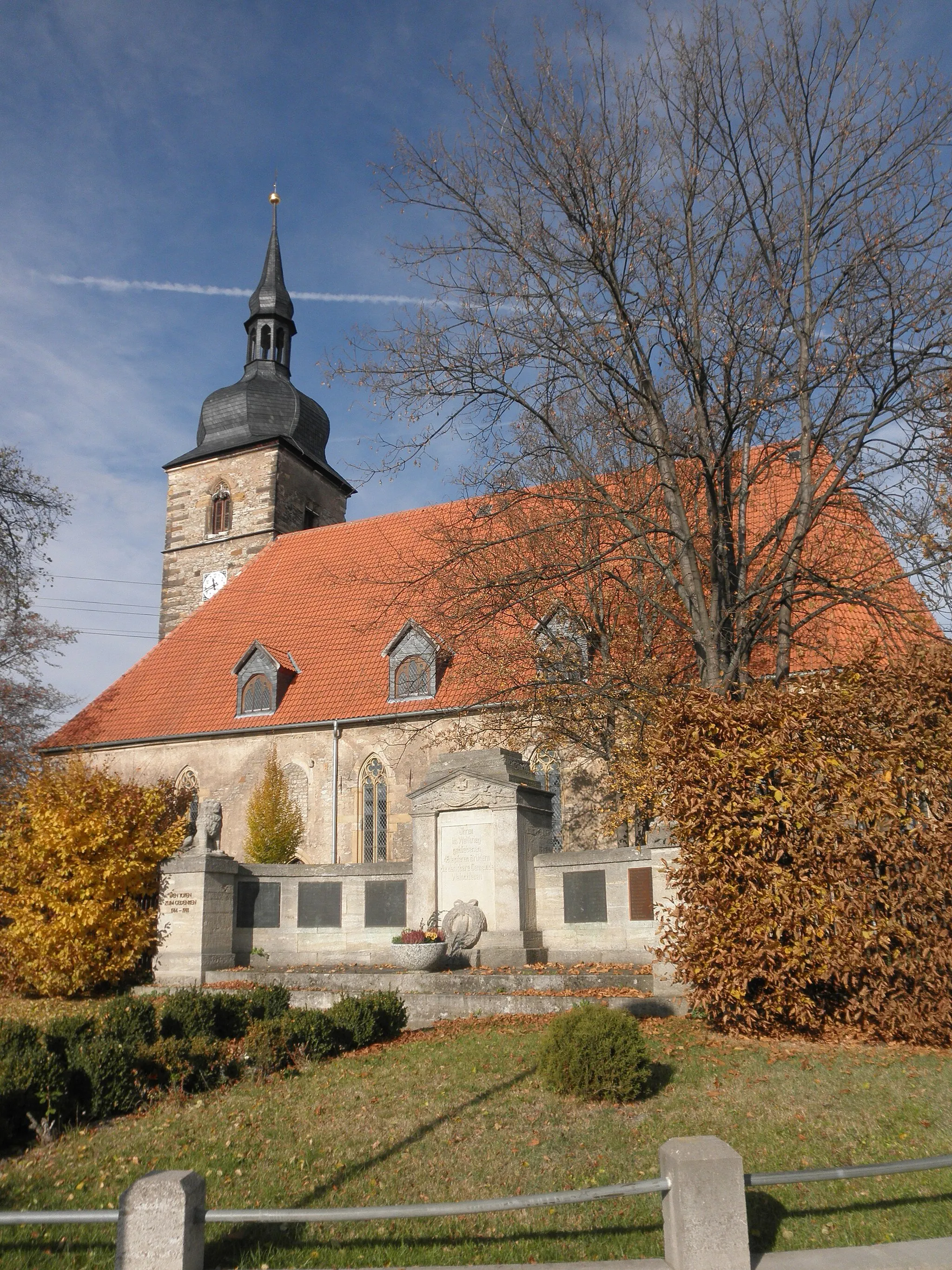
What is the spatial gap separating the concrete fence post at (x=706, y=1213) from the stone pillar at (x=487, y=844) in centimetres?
931

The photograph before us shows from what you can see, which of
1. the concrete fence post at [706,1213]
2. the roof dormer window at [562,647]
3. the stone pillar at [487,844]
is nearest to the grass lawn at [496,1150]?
the concrete fence post at [706,1213]

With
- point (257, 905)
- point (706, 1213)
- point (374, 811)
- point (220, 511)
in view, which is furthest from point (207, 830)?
point (220, 511)

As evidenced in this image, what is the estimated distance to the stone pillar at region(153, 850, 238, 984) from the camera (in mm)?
14500

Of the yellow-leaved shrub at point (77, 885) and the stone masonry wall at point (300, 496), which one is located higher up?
the stone masonry wall at point (300, 496)

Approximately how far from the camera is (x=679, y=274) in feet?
39.9

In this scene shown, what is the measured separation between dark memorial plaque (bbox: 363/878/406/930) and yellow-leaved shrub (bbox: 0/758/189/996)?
3.13 metres

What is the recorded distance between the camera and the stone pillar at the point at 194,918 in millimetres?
Result: 14500

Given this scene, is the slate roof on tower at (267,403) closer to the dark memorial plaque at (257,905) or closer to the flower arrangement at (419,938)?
the dark memorial plaque at (257,905)

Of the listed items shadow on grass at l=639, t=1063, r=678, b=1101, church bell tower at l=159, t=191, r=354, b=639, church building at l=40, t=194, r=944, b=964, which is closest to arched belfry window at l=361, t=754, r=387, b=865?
church building at l=40, t=194, r=944, b=964

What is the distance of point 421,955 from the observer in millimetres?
12656

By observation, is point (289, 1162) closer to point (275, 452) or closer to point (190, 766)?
point (190, 766)

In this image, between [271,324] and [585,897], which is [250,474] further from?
[585,897]

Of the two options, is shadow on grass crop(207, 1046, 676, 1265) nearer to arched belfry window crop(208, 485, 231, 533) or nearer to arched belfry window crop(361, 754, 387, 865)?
arched belfry window crop(361, 754, 387, 865)

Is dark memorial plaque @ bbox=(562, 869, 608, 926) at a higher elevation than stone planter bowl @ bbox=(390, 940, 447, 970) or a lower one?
higher
